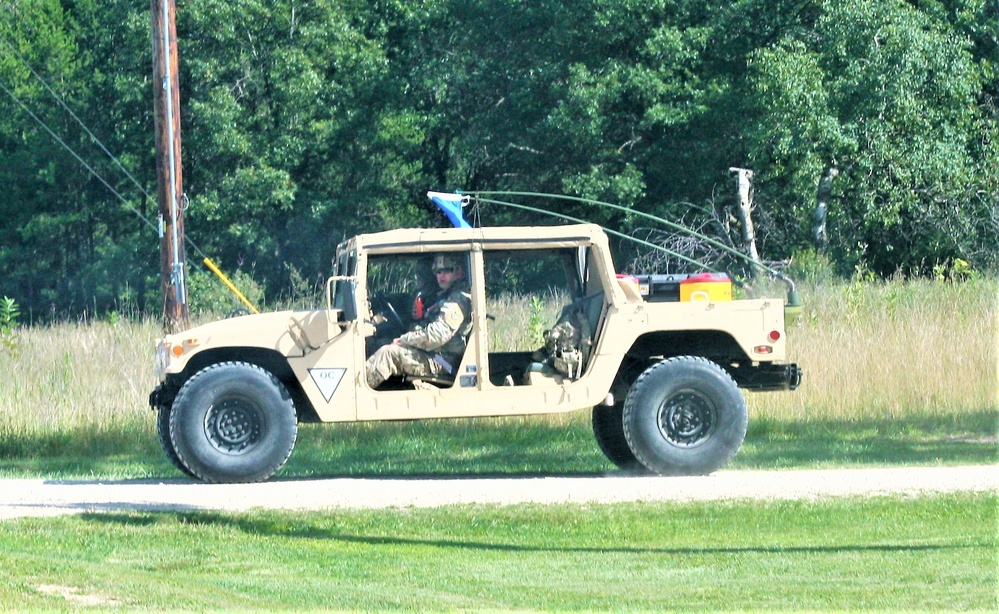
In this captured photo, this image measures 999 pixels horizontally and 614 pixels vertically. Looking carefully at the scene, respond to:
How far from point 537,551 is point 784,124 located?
20.1 metres

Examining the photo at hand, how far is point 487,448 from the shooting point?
13828 mm

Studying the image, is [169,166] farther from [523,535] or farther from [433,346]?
[523,535]

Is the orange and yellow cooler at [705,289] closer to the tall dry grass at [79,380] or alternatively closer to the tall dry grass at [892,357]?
the tall dry grass at [892,357]

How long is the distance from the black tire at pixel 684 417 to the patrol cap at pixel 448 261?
5.44 feet

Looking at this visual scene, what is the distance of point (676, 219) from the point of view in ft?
99.2

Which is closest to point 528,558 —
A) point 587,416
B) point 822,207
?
point 587,416

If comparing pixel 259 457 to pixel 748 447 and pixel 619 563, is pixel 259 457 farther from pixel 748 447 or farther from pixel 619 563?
pixel 748 447

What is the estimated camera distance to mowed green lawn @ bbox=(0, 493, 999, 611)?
6.38 m

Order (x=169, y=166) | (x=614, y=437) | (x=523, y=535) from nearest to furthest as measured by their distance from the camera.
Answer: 1. (x=523, y=535)
2. (x=614, y=437)
3. (x=169, y=166)

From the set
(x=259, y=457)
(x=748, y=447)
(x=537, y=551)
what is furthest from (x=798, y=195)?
(x=537, y=551)

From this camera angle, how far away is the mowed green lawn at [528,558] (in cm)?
638

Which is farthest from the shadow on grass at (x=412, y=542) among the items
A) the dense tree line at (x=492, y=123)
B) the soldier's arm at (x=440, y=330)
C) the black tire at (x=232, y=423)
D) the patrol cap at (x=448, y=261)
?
the dense tree line at (x=492, y=123)

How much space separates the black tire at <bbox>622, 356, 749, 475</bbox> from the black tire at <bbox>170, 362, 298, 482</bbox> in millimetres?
2669

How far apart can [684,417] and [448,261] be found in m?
2.20
